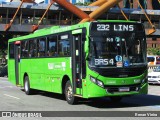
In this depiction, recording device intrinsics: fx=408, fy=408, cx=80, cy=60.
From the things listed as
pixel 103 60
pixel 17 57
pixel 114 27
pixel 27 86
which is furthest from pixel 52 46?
pixel 17 57

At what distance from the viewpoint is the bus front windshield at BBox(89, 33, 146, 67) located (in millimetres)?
13773

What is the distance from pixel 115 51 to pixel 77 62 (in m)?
1.53

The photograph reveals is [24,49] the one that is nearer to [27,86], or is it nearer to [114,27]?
[27,86]

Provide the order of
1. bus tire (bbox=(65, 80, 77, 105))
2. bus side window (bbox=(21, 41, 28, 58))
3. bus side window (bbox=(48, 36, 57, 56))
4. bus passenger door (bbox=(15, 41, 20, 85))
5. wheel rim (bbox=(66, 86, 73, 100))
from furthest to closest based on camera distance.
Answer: bus passenger door (bbox=(15, 41, 20, 85)), bus side window (bbox=(21, 41, 28, 58)), bus side window (bbox=(48, 36, 57, 56)), wheel rim (bbox=(66, 86, 73, 100)), bus tire (bbox=(65, 80, 77, 105))

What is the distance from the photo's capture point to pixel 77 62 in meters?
14.6

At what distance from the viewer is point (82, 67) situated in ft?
46.7

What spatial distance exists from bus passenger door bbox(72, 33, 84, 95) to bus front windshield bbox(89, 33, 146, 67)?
0.63 meters

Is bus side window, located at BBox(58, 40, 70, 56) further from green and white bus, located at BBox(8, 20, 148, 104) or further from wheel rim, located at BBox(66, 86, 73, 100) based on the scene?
wheel rim, located at BBox(66, 86, 73, 100)

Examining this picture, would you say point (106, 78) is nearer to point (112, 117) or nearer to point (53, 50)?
point (112, 117)

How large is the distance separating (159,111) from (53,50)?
19.1 feet

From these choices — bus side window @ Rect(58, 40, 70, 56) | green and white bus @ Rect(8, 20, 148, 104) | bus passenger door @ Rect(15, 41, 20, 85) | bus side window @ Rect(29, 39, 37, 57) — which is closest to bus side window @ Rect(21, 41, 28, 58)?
bus side window @ Rect(29, 39, 37, 57)

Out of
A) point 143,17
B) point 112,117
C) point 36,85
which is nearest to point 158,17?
point 143,17

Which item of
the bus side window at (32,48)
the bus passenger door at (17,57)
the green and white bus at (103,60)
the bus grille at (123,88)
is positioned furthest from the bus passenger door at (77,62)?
the bus passenger door at (17,57)

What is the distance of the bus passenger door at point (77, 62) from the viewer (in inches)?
565
